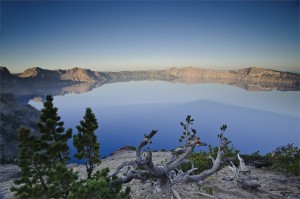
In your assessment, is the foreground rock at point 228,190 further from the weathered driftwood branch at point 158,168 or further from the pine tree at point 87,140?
the pine tree at point 87,140

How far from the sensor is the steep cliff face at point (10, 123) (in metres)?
83.2

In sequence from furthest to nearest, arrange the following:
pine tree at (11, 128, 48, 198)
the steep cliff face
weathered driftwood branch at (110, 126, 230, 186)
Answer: the steep cliff face < pine tree at (11, 128, 48, 198) < weathered driftwood branch at (110, 126, 230, 186)

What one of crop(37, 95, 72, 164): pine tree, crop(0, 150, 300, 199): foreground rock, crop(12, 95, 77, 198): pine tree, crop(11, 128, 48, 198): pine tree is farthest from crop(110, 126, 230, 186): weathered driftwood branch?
crop(11, 128, 48, 198): pine tree

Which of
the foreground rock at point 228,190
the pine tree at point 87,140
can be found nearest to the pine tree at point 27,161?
the pine tree at point 87,140

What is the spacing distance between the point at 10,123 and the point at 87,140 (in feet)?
366

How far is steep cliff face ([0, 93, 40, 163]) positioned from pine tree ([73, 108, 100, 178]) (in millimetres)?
54220

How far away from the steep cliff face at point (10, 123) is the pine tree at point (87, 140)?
2135 inches

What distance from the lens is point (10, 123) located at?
362 feet

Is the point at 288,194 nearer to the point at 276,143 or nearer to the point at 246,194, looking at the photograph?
the point at 246,194

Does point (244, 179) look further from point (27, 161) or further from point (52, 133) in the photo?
point (27, 161)

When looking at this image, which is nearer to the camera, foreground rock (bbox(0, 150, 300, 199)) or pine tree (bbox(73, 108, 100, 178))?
foreground rock (bbox(0, 150, 300, 199))

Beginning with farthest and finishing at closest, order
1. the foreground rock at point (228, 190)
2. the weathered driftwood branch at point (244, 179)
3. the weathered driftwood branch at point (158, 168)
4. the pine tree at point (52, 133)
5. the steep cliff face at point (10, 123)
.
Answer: the steep cliff face at point (10, 123) → the pine tree at point (52, 133) → the weathered driftwood branch at point (244, 179) → the foreground rock at point (228, 190) → the weathered driftwood branch at point (158, 168)

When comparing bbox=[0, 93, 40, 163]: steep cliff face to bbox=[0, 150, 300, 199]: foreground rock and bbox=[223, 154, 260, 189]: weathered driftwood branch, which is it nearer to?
bbox=[0, 150, 300, 199]: foreground rock

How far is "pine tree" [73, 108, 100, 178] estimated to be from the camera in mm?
18109
